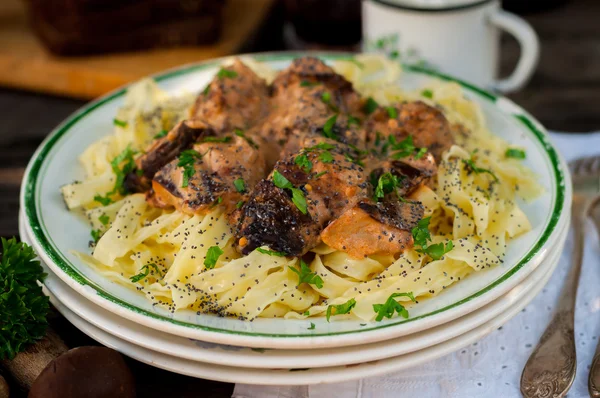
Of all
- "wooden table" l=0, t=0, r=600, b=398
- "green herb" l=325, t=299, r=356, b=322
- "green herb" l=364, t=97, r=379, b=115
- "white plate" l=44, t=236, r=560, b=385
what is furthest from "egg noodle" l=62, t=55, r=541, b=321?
"wooden table" l=0, t=0, r=600, b=398

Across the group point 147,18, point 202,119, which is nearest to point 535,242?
point 202,119

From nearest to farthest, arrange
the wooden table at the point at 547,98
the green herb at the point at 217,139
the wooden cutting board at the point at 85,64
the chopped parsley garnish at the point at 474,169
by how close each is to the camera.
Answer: the green herb at the point at 217,139, the chopped parsley garnish at the point at 474,169, the wooden table at the point at 547,98, the wooden cutting board at the point at 85,64

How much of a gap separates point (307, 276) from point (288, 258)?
0.15m

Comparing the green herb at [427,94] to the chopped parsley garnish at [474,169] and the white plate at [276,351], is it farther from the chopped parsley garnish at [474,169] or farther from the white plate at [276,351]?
the white plate at [276,351]

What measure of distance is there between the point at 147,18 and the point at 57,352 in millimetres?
4597

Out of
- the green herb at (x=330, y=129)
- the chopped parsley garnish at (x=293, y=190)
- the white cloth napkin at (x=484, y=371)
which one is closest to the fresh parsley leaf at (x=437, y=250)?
the white cloth napkin at (x=484, y=371)

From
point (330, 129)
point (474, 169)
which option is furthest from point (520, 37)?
point (330, 129)

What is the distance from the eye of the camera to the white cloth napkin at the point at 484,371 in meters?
3.68

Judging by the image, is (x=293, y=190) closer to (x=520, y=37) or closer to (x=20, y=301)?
(x=20, y=301)

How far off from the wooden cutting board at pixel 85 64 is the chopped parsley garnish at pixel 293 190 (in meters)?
3.82

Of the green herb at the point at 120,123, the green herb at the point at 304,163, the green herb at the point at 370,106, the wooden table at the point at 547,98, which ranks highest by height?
the green herb at the point at 304,163

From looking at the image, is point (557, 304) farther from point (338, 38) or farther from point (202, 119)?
point (338, 38)

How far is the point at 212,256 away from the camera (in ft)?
12.5

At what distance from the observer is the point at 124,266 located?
4.04m
